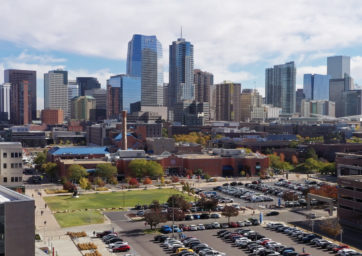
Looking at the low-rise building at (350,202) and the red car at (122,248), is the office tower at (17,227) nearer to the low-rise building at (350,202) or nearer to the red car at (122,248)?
the red car at (122,248)

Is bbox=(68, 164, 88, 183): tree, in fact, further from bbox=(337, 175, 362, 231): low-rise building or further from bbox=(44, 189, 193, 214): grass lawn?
bbox=(337, 175, 362, 231): low-rise building

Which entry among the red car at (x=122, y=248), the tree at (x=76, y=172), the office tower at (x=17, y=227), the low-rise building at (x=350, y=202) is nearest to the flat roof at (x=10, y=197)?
the office tower at (x=17, y=227)

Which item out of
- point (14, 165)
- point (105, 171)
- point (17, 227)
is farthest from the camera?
point (105, 171)

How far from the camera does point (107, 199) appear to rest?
73062 millimetres

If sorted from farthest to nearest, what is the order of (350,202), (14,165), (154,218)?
(14,165) → (350,202) → (154,218)

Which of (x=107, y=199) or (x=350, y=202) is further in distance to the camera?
(x=107, y=199)

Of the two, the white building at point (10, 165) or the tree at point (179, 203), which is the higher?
the white building at point (10, 165)

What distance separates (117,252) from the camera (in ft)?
144

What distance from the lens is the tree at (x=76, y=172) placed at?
8625 cm

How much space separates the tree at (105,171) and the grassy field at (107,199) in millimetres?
10076

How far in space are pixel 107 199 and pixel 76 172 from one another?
16.0 m

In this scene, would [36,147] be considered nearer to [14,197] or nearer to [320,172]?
[320,172]

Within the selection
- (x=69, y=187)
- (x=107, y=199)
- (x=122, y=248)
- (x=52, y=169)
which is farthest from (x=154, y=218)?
(x=52, y=169)

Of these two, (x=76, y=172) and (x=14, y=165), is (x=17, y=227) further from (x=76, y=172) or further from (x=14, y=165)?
(x=76, y=172)
